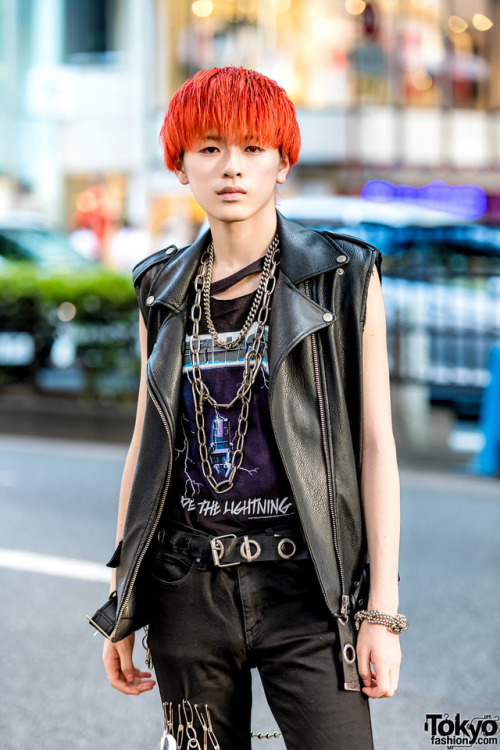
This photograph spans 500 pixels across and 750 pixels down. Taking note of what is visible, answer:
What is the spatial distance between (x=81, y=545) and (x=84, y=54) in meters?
27.2

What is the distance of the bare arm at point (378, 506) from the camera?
2.08 m

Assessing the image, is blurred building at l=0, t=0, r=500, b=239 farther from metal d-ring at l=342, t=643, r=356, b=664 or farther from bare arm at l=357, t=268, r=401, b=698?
metal d-ring at l=342, t=643, r=356, b=664

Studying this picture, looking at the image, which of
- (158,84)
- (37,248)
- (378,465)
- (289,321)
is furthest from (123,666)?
(158,84)

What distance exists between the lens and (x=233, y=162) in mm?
2129

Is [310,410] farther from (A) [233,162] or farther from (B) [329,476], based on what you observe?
(A) [233,162]

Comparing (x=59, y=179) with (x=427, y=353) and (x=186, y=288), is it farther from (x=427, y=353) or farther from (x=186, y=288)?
(x=186, y=288)

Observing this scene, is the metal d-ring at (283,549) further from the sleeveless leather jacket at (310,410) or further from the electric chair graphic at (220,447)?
the electric chair graphic at (220,447)

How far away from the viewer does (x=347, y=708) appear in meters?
2.07

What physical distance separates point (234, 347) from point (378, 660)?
2.17ft

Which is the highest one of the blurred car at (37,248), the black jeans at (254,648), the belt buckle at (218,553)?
the belt buckle at (218,553)

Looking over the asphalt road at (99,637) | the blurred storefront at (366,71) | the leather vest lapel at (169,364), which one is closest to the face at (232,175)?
the leather vest lapel at (169,364)

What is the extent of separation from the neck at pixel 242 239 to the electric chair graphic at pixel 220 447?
1.05 ft

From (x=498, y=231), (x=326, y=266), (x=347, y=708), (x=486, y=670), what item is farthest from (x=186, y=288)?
(x=498, y=231)

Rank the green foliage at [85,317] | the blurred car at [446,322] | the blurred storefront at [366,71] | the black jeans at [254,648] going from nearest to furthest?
the black jeans at [254,648] < the blurred car at [446,322] < the green foliage at [85,317] < the blurred storefront at [366,71]
